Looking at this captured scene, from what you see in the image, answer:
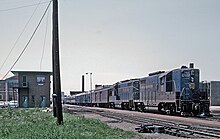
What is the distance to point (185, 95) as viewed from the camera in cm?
3353

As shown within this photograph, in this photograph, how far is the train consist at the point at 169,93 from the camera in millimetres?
32938

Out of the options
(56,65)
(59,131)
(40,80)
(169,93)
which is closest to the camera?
(59,131)

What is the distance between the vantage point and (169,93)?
35.7 meters

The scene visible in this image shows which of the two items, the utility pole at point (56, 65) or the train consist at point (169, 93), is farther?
the train consist at point (169, 93)

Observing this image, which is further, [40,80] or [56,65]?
[40,80]

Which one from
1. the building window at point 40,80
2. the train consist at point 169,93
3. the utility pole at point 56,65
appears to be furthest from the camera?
the building window at point 40,80

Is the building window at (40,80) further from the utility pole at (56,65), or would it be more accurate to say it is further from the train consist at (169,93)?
the utility pole at (56,65)

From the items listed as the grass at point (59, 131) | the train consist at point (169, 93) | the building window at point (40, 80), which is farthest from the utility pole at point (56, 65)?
the building window at point (40, 80)

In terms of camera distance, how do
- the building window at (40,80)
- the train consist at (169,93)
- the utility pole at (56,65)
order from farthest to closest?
the building window at (40,80)
the train consist at (169,93)
the utility pole at (56,65)

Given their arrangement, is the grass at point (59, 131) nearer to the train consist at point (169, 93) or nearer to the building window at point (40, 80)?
the train consist at point (169, 93)

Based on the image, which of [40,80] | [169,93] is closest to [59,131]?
[169,93]

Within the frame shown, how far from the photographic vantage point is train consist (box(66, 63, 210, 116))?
3294 cm

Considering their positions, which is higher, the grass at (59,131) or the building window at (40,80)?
the building window at (40,80)

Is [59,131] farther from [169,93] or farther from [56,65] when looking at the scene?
[169,93]
